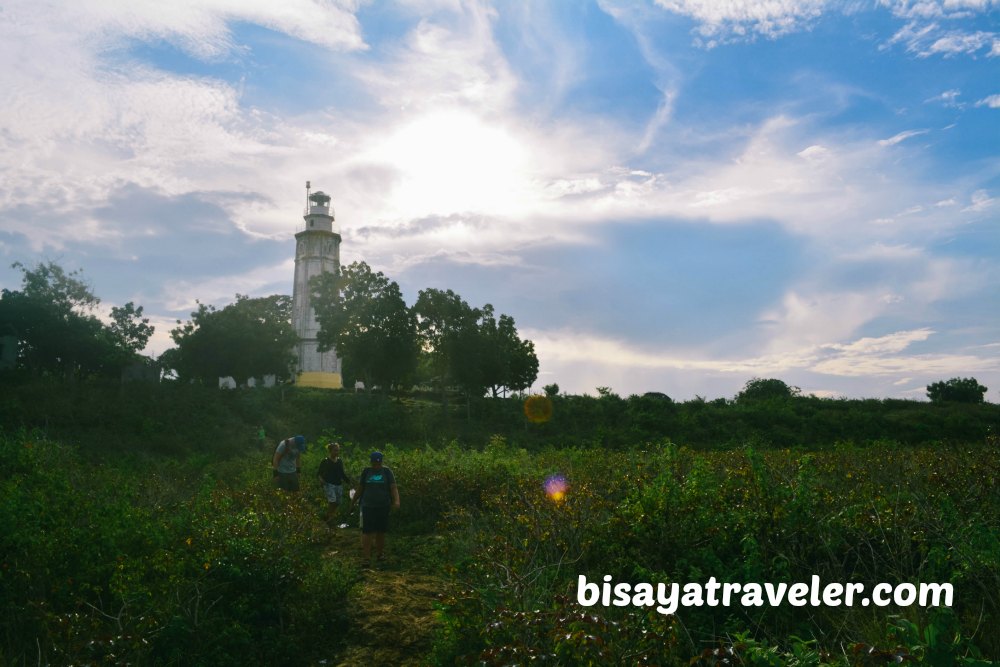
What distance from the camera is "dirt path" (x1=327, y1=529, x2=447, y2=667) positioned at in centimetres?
727

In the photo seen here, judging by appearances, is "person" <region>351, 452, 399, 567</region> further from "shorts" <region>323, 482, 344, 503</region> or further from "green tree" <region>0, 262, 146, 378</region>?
"green tree" <region>0, 262, 146, 378</region>

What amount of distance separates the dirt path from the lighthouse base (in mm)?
43501

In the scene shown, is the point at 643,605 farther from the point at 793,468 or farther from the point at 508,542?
the point at 793,468

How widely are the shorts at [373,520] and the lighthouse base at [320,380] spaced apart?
43297 mm

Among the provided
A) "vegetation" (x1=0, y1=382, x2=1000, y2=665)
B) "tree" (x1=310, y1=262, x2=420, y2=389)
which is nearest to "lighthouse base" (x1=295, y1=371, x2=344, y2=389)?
"tree" (x1=310, y1=262, x2=420, y2=389)

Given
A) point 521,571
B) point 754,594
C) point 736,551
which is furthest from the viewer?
point 736,551

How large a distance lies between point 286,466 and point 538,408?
25728mm

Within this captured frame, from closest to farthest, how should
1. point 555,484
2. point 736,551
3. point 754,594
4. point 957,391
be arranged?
1. point 754,594
2. point 736,551
3. point 555,484
4. point 957,391

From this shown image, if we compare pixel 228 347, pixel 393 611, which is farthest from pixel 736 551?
pixel 228 347

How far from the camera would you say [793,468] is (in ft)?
34.5

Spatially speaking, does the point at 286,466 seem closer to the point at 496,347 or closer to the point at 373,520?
the point at 373,520

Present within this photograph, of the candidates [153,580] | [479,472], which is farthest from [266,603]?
[479,472]

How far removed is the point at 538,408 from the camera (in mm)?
38812

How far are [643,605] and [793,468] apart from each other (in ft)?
16.8
